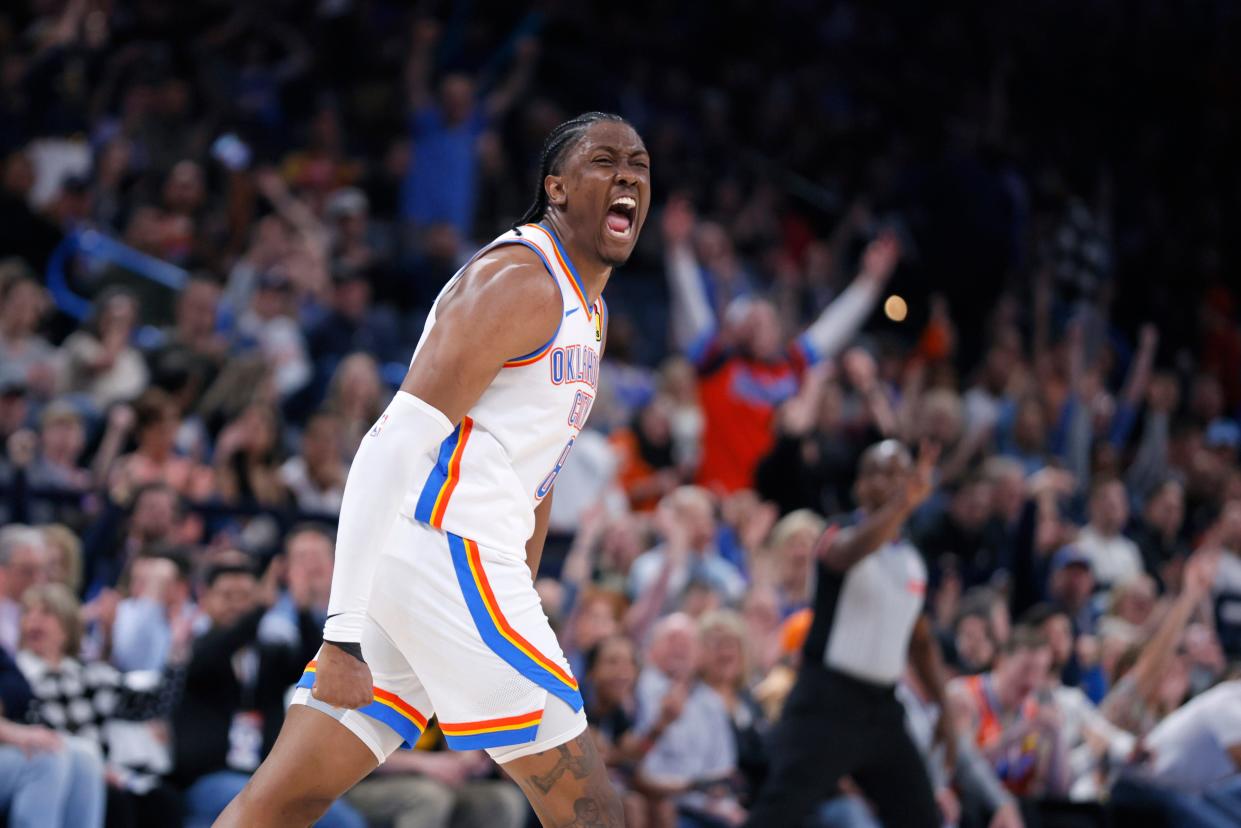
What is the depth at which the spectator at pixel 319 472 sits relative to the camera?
7.97m

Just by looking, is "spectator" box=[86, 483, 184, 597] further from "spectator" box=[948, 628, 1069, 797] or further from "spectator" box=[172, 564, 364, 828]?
"spectator" box=[948, 628, 1069, 797]

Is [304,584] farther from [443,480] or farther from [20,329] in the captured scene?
[443,480]

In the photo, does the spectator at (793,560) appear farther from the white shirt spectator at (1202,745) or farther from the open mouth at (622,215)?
the open mouth at (622,215)

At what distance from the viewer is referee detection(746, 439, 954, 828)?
235 inches

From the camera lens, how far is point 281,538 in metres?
7.54

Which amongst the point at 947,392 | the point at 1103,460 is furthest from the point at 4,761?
the point at 1103,460

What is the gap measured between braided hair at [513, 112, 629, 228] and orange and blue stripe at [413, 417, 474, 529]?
56cm

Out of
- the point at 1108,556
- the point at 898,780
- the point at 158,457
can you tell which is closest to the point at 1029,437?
the point at 1108,556

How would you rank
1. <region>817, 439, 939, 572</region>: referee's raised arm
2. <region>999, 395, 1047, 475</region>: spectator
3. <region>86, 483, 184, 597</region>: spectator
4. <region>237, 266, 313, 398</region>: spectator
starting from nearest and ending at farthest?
<region>817, 439, 939, 572</region>: referee's raised arm → <region>86, 483, 184, 597</region>: spectator → <region>237, 266, 313, 398</region>: spectator → <region>999, 395, 1047, 475</region>: spectator

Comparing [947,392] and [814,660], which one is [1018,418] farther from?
[814,660]

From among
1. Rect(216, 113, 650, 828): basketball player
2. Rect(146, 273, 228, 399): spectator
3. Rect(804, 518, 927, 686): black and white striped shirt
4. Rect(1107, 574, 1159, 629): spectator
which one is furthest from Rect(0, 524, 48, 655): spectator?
Rect(1107, 574, 1159, 629): spectator

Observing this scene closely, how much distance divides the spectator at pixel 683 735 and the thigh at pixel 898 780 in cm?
103

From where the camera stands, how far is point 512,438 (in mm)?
3549

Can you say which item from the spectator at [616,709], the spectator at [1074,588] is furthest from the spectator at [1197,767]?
the spectator at [1074,588]
